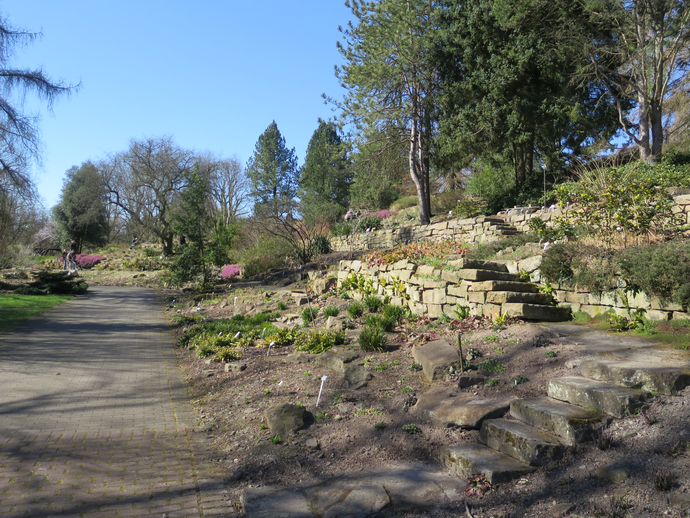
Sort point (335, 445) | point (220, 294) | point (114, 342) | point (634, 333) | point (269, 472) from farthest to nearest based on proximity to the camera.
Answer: point (220, 294)
point (114, 342)
point (634, 333)
point (335, 445)
point (269, 472)

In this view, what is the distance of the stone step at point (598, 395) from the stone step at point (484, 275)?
127 inches

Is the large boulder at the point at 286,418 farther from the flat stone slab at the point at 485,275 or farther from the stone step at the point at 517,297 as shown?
the flat stone slab at the point at 485,275

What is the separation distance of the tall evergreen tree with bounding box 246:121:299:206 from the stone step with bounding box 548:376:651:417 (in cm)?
4649

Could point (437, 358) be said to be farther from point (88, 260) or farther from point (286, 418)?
point (88, 260)

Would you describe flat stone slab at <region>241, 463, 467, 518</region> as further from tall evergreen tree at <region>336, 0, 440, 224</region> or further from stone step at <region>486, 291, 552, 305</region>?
tall evergreen tree at <region>336, 0, 440, 224</region>

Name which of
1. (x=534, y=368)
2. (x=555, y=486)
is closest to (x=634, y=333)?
(x=534, y=368)

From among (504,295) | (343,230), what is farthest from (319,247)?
(504,295)

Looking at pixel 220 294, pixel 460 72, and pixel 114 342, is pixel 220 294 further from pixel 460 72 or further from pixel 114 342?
pixel 460 72

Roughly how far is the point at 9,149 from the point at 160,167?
2099cm

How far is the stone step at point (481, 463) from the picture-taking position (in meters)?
3.16

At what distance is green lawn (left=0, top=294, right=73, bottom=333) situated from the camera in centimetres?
1137

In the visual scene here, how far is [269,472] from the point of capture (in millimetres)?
3752

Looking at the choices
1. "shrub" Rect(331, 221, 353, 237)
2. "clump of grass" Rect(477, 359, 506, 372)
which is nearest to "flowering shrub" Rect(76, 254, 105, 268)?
"shrub" Rect(331, 221, 353, 237)

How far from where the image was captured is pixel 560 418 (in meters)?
3.46
